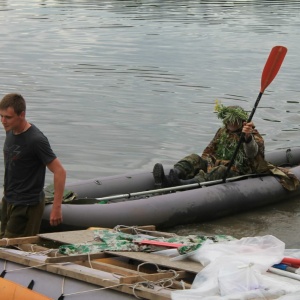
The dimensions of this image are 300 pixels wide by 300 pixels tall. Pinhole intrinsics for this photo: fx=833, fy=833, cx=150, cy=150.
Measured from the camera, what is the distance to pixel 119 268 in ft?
17.4

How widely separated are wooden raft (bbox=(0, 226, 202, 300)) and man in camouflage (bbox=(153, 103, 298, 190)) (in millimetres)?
3278

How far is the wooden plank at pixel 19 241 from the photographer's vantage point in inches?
234

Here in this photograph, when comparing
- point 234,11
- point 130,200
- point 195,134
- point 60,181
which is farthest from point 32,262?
point 234,11

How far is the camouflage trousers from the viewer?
9.27 meters

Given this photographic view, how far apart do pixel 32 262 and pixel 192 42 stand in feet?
70.8

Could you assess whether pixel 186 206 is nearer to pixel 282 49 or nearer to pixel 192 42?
pixel 282 49

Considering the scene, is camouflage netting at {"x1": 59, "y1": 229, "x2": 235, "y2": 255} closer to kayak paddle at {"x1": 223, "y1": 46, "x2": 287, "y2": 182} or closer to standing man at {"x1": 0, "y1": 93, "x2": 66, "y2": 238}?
standing man at {"x1": 0, "y1": 93, "x2": 66, "y2": 238}

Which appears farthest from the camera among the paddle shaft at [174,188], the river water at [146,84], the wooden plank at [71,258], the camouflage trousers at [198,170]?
the river water at [146,84]

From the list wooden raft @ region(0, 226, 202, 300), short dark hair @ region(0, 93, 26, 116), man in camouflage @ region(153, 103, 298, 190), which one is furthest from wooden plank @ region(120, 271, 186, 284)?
man in camouflage @ region(153, 103, 298, 190)

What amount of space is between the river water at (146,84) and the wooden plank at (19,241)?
2.72 m

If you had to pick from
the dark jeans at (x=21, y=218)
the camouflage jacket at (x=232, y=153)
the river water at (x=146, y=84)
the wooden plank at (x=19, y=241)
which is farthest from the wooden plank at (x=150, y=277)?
the camouflage jacket at (x=232, y=153)

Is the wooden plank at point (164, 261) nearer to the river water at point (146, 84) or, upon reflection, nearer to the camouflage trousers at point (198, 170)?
the river water at point (146, 84)

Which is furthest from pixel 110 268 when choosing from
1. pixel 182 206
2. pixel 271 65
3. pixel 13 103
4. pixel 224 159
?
pixel 271 65

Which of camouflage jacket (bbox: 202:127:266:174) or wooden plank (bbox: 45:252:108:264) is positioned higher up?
wooden plank (bbox: 45:252:108:264)
